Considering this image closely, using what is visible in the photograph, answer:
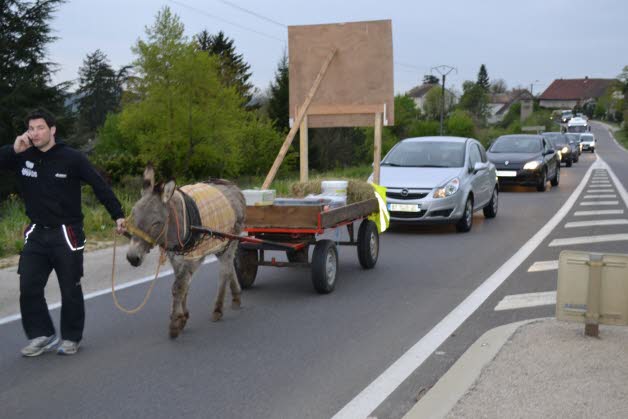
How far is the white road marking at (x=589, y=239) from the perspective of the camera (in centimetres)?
1257

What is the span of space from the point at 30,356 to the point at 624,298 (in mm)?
4766

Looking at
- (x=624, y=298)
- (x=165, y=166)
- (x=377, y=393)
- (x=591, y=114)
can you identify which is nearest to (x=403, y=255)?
(x=624, y=298)

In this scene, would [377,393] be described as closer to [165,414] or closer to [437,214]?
[165,414]

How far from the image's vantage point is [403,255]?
1148cm

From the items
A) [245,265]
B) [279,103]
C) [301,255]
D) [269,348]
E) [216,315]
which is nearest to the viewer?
[269,348]

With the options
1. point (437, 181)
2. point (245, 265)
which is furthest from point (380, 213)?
point (437, 181)

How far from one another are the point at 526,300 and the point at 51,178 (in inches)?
196

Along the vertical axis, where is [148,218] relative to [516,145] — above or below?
below

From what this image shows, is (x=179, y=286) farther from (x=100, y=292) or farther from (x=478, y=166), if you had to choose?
(x=478, y=166)

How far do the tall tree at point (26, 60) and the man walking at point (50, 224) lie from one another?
47.4m

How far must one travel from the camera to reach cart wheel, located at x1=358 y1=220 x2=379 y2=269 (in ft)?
32.7

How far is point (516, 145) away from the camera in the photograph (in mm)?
27359

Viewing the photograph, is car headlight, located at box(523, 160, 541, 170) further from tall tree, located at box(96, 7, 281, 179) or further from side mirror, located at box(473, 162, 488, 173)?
tall tree, located at box(96, 7, 281, 179)

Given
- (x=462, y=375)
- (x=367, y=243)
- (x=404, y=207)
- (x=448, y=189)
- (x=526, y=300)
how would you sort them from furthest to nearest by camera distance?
(x=448, y=189) → (x=404, y=207) → (x=367, y=243) → (x=526, y=300) → (x=462, y=375)
